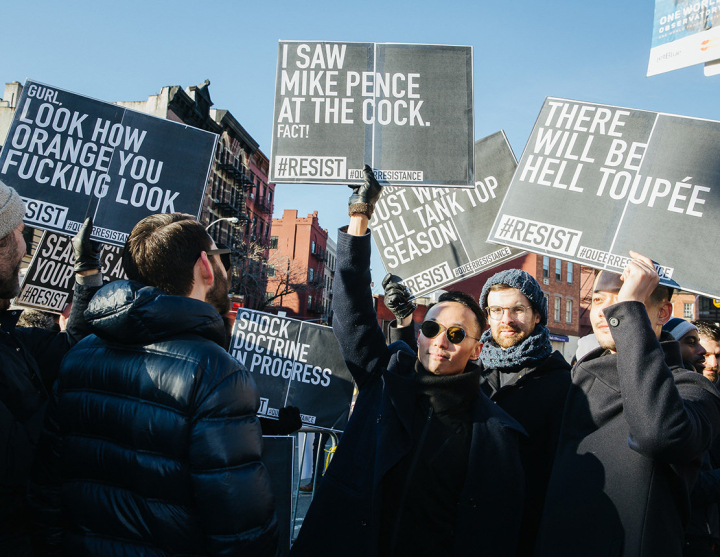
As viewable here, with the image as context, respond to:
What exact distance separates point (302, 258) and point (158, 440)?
231ft

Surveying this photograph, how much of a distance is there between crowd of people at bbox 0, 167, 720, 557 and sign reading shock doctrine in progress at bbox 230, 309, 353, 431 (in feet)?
14.0

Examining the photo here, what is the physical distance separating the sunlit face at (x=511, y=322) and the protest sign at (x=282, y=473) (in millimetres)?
2175

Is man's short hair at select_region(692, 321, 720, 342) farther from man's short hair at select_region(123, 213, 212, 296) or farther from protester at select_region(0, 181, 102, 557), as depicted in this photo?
protester at select_region(0, 181, 102, 557)

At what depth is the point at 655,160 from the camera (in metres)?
→ 3.56

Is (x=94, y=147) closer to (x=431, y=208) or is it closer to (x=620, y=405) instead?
(x=431, y=208)

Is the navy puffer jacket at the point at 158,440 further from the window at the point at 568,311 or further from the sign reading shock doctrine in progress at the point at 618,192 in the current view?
the window at the point at 568,311

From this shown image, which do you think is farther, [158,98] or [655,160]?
[158,98]

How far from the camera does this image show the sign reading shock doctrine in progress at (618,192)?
3.31m

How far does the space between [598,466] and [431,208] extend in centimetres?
317

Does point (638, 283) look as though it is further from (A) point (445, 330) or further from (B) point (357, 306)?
(B) point (357, 306)

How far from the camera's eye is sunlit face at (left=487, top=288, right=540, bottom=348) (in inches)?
118

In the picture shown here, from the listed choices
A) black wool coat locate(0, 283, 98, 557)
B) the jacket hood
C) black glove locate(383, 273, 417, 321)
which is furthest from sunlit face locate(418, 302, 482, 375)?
black wool coat locate(0, 283, 98, 557)

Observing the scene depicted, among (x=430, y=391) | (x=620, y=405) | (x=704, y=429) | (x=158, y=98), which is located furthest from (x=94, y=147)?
(x=158, y=98)

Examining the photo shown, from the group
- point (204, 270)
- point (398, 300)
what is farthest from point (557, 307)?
point (204, 270)
